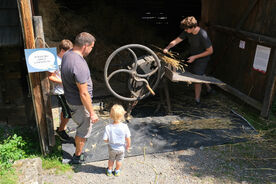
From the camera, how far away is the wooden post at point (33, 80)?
3217mm

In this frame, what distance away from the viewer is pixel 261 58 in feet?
16.3

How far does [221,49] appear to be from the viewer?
20.5 feet

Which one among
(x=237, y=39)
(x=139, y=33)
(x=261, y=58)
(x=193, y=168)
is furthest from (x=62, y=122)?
(x=139, y=33)

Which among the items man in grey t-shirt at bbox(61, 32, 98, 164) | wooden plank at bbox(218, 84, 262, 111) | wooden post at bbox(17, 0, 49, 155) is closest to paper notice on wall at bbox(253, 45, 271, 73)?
wooden plank at bbox(218, 84, 262, 111)

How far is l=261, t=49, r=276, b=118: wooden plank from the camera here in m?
4.59

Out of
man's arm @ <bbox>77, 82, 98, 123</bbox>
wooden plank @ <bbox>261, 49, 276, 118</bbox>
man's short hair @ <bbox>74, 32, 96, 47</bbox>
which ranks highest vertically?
man's short hair @ <bbox>74, 32, 96, 47</bbox>

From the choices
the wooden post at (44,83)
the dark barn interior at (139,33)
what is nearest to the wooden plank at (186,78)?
the dark barn interior at (139,33)

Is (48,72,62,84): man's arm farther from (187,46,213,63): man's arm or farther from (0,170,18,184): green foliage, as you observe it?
(187,46,213,63): man's arm

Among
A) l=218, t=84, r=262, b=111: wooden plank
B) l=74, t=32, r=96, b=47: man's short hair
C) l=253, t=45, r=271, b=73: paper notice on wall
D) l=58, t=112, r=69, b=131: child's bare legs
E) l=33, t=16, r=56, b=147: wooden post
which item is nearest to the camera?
l=74, t=32, r=96, b=47: man's short hair

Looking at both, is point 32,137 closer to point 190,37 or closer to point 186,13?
point 190,37

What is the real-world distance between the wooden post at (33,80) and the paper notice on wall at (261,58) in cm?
408

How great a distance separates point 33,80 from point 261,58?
417 cm

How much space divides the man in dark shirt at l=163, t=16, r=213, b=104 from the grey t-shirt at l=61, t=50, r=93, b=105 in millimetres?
2180

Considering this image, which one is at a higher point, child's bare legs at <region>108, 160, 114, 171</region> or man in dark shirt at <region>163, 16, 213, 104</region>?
man in dark shirt at <region>163, 16, 213, 104</region>
